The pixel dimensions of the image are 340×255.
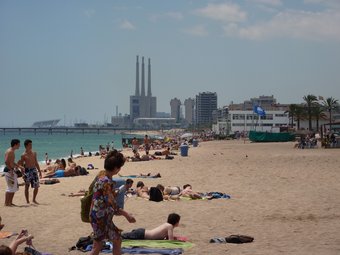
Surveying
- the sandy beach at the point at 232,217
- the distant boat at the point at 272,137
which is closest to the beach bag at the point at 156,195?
the sandy beach at the point at 232,217

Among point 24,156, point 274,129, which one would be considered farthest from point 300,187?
point 274,129

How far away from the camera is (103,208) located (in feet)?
16.2

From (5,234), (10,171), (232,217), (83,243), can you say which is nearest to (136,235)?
(83,243)

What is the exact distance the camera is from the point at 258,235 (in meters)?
7.55

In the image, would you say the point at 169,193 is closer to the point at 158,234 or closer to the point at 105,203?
the point at 158,234

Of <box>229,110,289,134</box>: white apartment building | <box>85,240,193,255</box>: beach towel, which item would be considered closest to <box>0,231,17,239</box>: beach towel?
<box>85,240,193,255</box>: beach towel

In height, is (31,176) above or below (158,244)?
above

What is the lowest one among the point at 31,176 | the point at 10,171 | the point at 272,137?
the point at 272,137

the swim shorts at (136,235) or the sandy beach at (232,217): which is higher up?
the swim shorts at (136,235)

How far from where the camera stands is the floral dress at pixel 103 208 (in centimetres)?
493

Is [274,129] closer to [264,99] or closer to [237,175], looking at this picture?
[264,99]

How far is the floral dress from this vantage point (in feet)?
16.2

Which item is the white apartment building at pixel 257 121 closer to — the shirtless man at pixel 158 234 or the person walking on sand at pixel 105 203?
the shirtless man at pixel 158 234

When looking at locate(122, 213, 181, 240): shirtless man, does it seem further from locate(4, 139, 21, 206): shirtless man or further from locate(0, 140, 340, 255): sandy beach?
locate(4, 139, 21, 206): shirtless man
